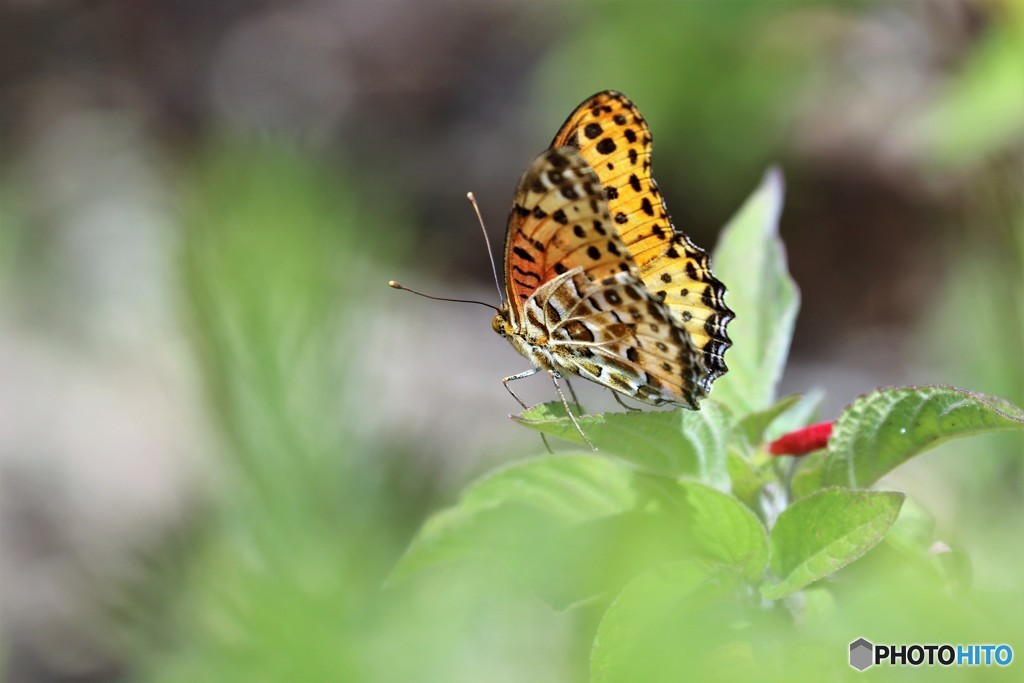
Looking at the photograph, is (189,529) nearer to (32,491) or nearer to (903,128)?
(32,491)

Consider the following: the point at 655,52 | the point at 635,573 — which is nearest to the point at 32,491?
the point at 655,52

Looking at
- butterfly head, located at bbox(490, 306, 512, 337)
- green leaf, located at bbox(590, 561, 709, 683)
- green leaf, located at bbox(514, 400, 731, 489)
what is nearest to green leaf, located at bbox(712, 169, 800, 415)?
green leaf, located at bbox(514, 400, 731, 489)

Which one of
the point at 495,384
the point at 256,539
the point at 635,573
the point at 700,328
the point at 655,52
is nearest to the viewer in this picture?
the point at 635,573

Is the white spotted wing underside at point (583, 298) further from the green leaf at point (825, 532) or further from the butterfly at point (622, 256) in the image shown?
the green leaf at point (825, 532)

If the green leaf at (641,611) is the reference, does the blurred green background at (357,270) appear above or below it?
above

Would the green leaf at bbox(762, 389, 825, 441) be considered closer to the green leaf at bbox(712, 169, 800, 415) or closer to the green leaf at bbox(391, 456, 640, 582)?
the green leaf at bbox(712, 169, 800, 415)

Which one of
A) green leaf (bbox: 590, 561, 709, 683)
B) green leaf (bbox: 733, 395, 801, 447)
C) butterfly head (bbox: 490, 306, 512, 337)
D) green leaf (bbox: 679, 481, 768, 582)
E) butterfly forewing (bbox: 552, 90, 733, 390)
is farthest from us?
butterfly head (bbox: 490, 306, 512, 337)

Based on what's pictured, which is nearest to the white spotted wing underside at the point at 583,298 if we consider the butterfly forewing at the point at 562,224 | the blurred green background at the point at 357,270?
the butterfly forewing at the point at 562,224
